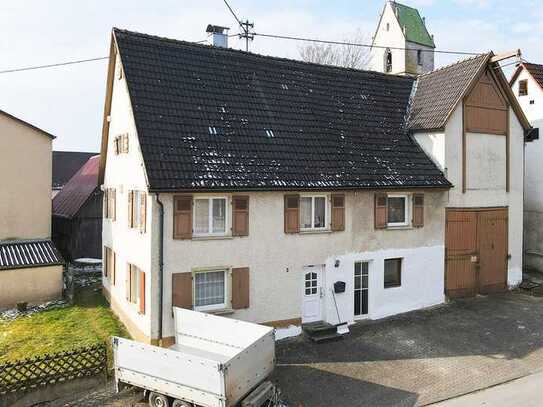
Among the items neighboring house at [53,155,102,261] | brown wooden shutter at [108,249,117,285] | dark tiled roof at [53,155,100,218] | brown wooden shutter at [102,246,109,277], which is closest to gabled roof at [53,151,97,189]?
dark tiled roof at [53,155,100,218]

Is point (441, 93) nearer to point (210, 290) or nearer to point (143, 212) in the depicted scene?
point (210, 290)

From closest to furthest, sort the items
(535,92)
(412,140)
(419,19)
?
(412,140) < (535,92) < (419,19)

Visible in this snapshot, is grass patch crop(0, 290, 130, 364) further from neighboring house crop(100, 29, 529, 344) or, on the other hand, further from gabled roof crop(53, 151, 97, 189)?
gabled roof crop(53, 151, 97, 189)

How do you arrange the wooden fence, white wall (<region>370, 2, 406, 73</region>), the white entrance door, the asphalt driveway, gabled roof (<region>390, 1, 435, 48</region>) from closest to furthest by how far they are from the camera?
the wooden fence, the asphalt driveway, the white entrance door, white wall (<region>370, 2, 406, 73</region>), gabled roof (<region>390, 1, 435, 48</region>)

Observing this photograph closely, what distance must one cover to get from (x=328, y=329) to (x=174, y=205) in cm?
646

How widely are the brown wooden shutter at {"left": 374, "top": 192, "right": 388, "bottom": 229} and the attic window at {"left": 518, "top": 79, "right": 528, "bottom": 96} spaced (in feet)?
43.6

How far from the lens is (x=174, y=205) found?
13.9m

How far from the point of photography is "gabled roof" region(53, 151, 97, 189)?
160 ft

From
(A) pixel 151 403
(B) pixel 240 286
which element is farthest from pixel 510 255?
(A) pixel 151 403

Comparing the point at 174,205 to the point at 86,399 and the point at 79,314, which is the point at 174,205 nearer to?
the point at 86,399

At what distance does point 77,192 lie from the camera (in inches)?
1160

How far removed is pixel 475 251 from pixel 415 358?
285 inches

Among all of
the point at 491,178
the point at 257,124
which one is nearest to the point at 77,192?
the point at 257,124

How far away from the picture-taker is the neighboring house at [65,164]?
48.9m
